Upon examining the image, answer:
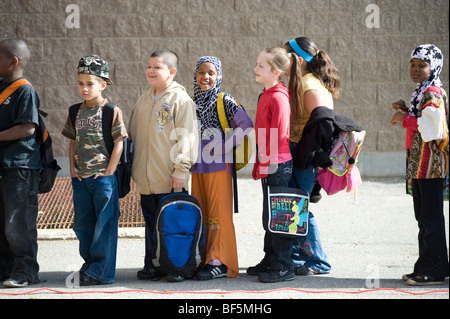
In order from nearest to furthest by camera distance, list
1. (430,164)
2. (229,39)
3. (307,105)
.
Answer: (430,164) → (307,105) → (229,39)

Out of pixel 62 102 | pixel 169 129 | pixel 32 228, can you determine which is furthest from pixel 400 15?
pixel 32 228

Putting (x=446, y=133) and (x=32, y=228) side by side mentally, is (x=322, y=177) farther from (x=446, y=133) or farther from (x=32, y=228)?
(x=32, y=228)

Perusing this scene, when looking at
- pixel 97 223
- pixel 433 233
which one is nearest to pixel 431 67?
pixel 433 233

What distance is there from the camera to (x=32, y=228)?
17.0 ft

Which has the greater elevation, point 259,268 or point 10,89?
point 10,89

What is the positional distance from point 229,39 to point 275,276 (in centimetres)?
568

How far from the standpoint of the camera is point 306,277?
5.46 metres

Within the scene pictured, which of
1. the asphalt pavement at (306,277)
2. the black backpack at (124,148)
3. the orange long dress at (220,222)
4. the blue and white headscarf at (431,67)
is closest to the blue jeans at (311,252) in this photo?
the asphalt pavement at (306,277)

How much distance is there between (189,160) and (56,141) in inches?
214

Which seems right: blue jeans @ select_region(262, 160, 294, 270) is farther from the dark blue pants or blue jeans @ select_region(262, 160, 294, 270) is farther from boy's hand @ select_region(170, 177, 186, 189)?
the dark blue pants

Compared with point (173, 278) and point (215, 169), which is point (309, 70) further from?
point (173, 278)

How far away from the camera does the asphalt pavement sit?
16.0 feet

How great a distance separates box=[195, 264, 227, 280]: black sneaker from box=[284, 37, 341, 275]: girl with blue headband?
62cm

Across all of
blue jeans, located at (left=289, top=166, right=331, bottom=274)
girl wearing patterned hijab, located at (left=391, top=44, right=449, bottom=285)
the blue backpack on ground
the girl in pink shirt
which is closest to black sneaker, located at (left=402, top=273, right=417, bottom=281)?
girl wearing patterned hijab, located at (left=391, top=44, right=449, bottom=285)
